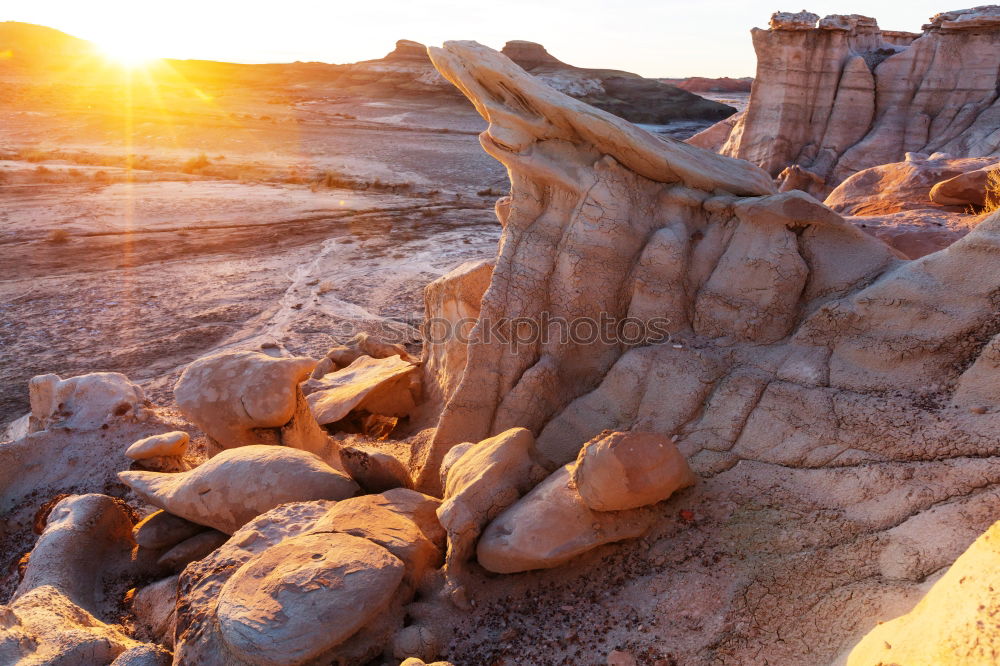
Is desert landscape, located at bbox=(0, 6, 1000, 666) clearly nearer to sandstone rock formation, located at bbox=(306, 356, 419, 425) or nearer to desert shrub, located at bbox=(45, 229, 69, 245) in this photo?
sandstone rock formation, located at bbox=(306, 356, 419, 425)

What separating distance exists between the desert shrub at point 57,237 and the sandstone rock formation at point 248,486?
1109 cm

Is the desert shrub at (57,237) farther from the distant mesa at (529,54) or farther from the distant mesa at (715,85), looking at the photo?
the distant mesa at (715,85)

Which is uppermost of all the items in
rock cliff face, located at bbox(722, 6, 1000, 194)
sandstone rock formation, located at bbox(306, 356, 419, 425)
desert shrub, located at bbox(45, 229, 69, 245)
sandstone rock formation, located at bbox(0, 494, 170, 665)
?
rock cliff face, located at bbox(722, 6, 1000, 194)

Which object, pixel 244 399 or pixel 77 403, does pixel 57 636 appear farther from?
pixel 77 403

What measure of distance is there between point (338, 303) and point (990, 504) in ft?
31.1

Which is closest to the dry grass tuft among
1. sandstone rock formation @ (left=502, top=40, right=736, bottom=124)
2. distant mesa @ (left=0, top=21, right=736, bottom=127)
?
sandstone rock formation @ (left=502, top=40, right=736, bottom=124)

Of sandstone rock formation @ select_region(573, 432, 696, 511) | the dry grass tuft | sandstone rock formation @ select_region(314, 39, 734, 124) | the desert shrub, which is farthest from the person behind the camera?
sandstone rock formation @ select_region(314, 39, 734, 124)

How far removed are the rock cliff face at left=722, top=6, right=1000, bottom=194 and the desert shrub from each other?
15.3m

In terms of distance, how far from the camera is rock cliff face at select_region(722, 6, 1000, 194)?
14.9 m

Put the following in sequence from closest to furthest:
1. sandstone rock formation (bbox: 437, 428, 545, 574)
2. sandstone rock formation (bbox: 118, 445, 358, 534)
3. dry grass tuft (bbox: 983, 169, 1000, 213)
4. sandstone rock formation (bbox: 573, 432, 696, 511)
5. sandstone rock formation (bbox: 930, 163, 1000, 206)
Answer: sandstone rock formation (bbox: 573, 432, 696, 511) < sandstone rock formation (bbox: 437, 428, 545, 574) < sandstone rock formation (bbox: 118, 445, 358, 534) < dry grass tuft (bbox: 983, 169, 1000, 213) < sandstone rock formation (bbox: 930, 163, 1000, 206)

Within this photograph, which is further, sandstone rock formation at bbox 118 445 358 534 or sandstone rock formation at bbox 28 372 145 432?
sandstone rock formation at bbox 28 372 145 432

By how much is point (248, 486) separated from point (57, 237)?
1176 cm

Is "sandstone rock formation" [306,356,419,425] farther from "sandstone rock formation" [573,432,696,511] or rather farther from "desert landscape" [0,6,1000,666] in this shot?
"sandstone rock formation" [573,432,696,511]

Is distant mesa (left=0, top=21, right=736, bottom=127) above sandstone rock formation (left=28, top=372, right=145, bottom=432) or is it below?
above
